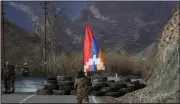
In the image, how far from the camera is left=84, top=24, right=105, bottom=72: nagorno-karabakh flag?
29.0 metres

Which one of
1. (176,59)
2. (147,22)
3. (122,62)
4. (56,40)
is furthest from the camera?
(147,22)

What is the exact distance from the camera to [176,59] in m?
21.8

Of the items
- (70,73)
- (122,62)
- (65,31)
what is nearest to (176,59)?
(70,73)

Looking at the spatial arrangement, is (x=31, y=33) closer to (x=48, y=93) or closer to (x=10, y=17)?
(x=10, y=17)

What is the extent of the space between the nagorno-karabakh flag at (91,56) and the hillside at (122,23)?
3373cm

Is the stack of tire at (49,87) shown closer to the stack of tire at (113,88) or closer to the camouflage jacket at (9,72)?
the camouflage jacket at (9,72)

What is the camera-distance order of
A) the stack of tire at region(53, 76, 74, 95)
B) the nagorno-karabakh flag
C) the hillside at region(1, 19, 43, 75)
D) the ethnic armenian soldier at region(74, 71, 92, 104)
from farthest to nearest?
the hillside at region(1, 19, 43, 75)
the nagorno-karabakh flag
the stack of tire at region(53, 76, 74, 95)
the ethnic armenian soldier at region(74, 71, 92, 104)

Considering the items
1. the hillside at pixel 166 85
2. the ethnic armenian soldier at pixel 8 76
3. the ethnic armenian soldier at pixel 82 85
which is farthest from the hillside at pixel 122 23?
the ethnic armenian soldier at pixel 82 85

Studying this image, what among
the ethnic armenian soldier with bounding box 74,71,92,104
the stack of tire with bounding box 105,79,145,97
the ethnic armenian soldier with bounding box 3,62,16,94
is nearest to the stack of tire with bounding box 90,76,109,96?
the stack of tire with bounding box 105,79,145,97

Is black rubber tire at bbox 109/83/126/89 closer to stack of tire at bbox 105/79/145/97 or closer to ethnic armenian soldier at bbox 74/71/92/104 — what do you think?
stack of tire at bbox 105/79/145/97

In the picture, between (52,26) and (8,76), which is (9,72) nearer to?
(8,76)

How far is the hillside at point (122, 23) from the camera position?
68.6 meters

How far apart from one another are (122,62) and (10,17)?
23020 mm

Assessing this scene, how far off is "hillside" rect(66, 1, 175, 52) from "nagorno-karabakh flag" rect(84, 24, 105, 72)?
33.7 m
